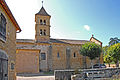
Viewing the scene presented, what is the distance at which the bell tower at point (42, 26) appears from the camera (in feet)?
89.8

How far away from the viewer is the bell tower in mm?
27375

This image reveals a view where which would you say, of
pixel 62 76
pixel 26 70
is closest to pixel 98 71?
pixel 62 76

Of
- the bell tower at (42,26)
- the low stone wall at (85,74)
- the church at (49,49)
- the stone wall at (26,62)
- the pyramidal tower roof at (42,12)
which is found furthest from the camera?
the pyramidal tower roof at (42,12)

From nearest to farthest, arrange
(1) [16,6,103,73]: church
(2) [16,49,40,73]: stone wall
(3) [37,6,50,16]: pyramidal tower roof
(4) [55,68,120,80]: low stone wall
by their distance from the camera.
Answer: (4) [55,68,120,80]: low stone wall, (2) [16,49,40,73]: stone wall, (1) [16,6,103,73]: church, (3) [37,6,50,16]: pyramidal tower roof

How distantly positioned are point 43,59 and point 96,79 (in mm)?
17562

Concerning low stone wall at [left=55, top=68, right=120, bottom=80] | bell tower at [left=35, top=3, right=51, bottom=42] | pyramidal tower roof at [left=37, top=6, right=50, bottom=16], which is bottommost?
low stone wall at [left=55, top=68, right=120, bottom=80]

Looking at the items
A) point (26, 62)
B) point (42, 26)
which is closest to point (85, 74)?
point (26, 62)

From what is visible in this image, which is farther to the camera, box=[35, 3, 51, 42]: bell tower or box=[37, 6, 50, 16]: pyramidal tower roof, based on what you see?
box=[37, 6, 50, 16]: pyramidal tower roof

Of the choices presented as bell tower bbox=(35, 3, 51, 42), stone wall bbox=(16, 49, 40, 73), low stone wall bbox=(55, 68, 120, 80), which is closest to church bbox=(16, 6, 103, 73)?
bell tower bbox=(35, 3, 51, 42)

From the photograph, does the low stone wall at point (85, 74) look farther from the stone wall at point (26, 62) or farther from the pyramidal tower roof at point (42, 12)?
Answer: the pyramidal tower roof at point (42, 12)

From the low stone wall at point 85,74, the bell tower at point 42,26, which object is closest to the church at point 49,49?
the bell tower at point 42,26

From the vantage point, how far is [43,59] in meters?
25.9

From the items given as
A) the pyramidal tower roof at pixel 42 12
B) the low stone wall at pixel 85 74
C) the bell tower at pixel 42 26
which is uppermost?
the pyramidal tower roof at pixel 42 12

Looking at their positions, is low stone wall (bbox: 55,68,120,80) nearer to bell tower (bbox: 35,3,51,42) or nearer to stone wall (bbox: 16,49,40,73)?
stone wall (bbox: 16,49,40,73)
